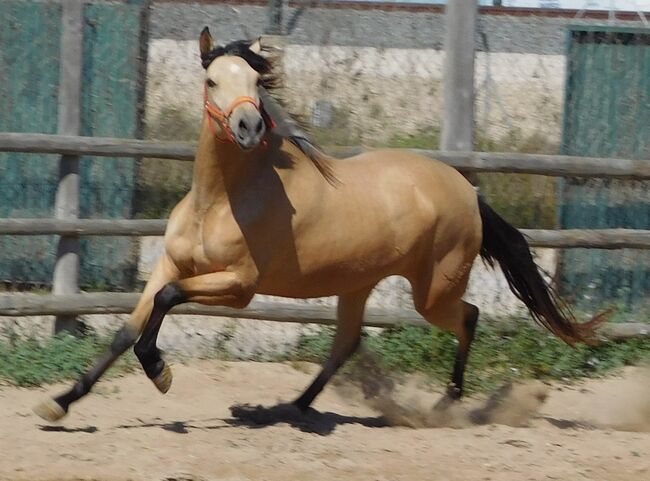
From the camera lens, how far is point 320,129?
7996 mm

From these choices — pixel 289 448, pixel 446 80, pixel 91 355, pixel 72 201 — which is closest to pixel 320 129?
pixel 446 80

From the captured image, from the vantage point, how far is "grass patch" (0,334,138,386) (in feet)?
21.1

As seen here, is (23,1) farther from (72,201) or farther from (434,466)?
(434,466)

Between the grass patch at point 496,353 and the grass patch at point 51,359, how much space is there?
1.21 meters

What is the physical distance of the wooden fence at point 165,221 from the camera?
23.0ft

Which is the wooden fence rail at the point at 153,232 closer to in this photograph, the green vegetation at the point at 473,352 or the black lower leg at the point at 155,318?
the green vegetation at the point at 473,352

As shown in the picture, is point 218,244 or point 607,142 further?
point 607,142

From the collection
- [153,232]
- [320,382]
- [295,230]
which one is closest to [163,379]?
[295,230]

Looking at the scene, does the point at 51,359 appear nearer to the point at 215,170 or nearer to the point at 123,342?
the point at 123,342

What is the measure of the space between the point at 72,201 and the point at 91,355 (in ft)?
3.42

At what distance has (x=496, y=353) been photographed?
289 inches

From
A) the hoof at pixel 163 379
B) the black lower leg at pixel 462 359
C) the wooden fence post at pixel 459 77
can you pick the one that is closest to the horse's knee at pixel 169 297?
the hoof at pixel 163 379

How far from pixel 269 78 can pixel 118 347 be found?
4.75 feet

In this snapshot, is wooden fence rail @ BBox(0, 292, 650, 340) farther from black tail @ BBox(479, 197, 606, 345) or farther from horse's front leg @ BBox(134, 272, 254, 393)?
horse's front leg @ BBox(134, 272, 254, 393)
